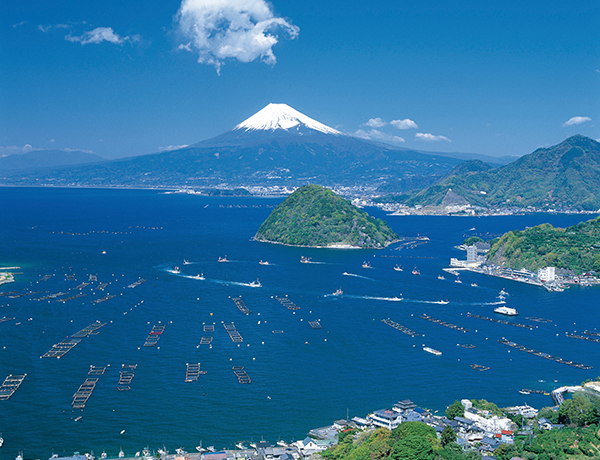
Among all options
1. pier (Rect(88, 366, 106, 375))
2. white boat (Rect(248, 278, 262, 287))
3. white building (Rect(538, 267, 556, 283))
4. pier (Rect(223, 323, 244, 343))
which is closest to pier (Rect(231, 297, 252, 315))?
pier (Rect(223, 323, 244, 343))

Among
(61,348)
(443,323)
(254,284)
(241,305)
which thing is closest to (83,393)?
(61,348)

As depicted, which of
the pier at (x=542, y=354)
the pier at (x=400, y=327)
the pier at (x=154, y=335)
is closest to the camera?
the pier at (x=542, y=354)

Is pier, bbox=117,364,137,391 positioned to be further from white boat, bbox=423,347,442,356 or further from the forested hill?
the forested hill

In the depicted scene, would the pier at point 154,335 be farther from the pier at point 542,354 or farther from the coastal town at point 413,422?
the pier at point 542,354

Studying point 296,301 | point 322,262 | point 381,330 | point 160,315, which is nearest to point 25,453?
point 160,315

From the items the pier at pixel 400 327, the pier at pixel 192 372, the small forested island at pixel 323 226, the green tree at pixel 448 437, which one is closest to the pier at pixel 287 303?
the pier at pixel 400 327

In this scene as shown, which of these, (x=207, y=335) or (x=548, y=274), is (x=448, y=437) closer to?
(x=207, y=335)
